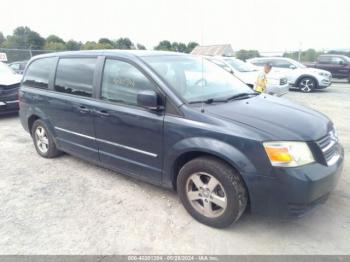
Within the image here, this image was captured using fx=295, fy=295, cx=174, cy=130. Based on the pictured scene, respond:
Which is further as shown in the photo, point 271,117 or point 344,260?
point 271,117

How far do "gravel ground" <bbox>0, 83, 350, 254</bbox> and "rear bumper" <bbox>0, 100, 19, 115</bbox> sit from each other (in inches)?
152

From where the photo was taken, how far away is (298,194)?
2471 millimetres

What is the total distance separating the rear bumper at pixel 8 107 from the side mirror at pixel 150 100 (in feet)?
19.1

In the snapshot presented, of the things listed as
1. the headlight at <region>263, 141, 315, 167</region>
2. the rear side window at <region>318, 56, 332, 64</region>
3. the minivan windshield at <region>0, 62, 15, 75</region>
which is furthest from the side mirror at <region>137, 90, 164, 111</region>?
the rear side window at <region>318, 56, 332, 64</region>

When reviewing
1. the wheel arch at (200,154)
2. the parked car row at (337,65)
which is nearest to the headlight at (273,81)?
the wheel arch at (200,154)

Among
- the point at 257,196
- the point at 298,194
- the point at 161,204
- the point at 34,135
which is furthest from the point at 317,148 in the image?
the point at 34,135

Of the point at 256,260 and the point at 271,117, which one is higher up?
the point at 271,117

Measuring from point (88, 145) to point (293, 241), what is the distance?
266cm

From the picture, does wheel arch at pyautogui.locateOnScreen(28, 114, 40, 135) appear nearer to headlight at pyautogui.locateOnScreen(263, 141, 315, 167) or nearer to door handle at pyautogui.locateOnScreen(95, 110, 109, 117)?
door handle at pyautogui.locateOnScreen(95, 110, 109, 117)

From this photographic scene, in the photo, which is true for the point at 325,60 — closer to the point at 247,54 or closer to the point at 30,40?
the point at 247,54

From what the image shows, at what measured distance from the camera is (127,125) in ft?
10.8

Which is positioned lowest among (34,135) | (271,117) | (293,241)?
(293,241)

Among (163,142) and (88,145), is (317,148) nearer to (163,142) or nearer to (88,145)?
(163,142)

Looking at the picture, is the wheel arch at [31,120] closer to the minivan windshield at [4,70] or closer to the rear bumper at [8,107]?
the rear bumper at [8,107]
